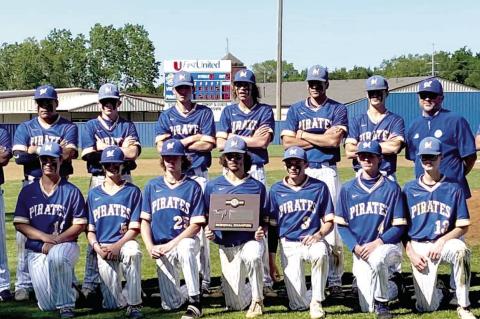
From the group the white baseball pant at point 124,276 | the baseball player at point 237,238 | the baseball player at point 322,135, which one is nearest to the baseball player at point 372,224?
the baseball player at point 322,135

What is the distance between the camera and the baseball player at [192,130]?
7023 mm

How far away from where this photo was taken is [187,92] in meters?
7.10

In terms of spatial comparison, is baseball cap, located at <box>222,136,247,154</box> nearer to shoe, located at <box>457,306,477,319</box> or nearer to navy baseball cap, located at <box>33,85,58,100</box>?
navy baseball cap, located at <box>33,85,58,100</box>

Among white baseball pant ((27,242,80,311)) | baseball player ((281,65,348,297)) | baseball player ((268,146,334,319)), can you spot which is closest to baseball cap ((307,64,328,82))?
baseball player ((281,65,348,297))

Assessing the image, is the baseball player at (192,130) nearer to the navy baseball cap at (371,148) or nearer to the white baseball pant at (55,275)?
the white baseball pant at (55,275)

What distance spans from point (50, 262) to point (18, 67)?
9054cm

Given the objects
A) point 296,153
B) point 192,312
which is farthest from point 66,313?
point 296,153

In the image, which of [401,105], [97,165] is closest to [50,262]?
[97,165]

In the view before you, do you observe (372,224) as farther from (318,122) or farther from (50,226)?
(50,226)

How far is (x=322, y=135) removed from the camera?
688 centimetres

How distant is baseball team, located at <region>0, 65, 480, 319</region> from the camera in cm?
615

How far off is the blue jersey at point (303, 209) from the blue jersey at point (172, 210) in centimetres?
→ 70

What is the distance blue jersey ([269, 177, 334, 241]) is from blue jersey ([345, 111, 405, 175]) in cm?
66

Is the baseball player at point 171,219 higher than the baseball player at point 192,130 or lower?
lower
